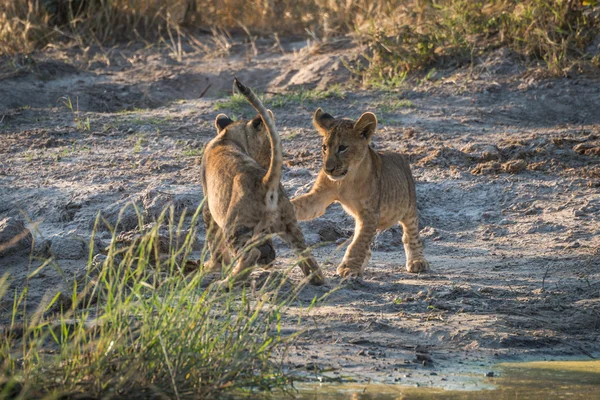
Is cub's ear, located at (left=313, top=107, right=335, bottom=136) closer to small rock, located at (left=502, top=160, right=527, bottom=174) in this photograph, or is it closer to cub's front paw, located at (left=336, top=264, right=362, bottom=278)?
cub's front paw, located at (left=336, top=264, right=362, bottom=278)

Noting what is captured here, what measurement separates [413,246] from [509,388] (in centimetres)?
275

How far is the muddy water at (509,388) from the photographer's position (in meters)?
4.86

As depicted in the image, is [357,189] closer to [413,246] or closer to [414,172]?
[413,246]

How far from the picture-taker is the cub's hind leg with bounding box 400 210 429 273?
24.9 feet

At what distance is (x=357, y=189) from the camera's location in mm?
7352

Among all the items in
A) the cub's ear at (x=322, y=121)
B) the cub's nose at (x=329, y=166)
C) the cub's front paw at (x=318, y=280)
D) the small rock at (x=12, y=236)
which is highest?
the cub's ear at (x=322, y=121)

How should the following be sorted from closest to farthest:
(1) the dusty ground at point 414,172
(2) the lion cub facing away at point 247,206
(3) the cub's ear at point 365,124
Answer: (1) the dusty ground at point 414,172, (2) the lion cub facing away at point 247,206, (3) the cub's ear at point 365,124

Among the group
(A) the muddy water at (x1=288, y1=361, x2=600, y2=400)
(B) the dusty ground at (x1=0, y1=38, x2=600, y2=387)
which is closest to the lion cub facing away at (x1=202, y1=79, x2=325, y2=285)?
(B) the dusty ground at (x1=0, y1=38, x2=600, y2=387)

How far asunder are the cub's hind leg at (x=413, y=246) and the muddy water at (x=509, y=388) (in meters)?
2.17

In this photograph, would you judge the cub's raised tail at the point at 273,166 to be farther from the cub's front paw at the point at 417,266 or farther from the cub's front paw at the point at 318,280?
the cub's front paw at the point at 417,266

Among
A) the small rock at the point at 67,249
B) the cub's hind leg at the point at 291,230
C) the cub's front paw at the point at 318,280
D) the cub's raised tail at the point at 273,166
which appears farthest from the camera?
the small rock at the point at 67,249

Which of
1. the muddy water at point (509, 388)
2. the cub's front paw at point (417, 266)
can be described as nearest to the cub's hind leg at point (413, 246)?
the cub's front paw at point (417, 266)

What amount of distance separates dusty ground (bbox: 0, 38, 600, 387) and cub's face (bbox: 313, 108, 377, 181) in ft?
2.16

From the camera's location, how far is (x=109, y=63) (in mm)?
13539
